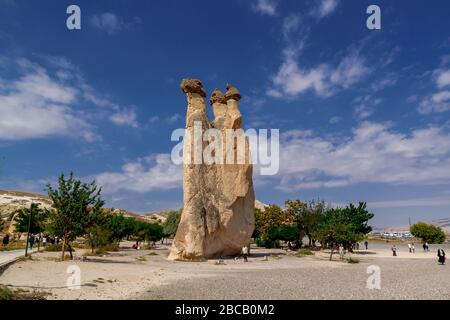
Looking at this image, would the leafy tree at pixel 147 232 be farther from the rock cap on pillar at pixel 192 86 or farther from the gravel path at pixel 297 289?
the gravel path at pixel 297 289

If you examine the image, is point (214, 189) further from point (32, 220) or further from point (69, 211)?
point (32, 220)

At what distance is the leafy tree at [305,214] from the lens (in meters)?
59.2

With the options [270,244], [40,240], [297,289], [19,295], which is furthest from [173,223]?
[19,295]

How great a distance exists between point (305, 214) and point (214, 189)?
89.8ft

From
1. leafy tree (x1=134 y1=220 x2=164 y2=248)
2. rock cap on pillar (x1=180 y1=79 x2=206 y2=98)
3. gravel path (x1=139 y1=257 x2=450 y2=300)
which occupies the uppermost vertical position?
rock cap on pillar (x1=180 y1=79 x2=206 y2=98)

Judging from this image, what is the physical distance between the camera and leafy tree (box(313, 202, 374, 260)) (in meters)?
40.5

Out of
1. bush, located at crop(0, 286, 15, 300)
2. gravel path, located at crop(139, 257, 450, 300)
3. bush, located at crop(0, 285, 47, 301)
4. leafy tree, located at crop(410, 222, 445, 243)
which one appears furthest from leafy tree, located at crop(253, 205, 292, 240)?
bush, located at crop(0, 286, 15, 300)

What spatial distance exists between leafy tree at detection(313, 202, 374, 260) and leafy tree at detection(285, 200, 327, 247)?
1.14m

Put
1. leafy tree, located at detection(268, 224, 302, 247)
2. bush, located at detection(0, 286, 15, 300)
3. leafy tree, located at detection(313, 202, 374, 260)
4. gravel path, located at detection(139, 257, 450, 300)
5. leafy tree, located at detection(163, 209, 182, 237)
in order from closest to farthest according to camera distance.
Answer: bush, located at detection(0, 286, 15, 300), gravel path, located at detection(139, 257, 450, 300), leafy tree, located at detection(313, 202, 374, 260), leafy tree, located at detection(268, 224, 302, 247), leafy tree, located at detection(163, 209, 182, 237)

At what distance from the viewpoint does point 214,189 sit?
38281 mm

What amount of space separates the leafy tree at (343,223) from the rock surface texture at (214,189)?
894cm

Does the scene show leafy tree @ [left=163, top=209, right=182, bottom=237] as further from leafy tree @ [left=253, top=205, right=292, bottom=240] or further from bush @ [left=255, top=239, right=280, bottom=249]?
bush @ [left=255, top=239, right=280, bottom=249]
